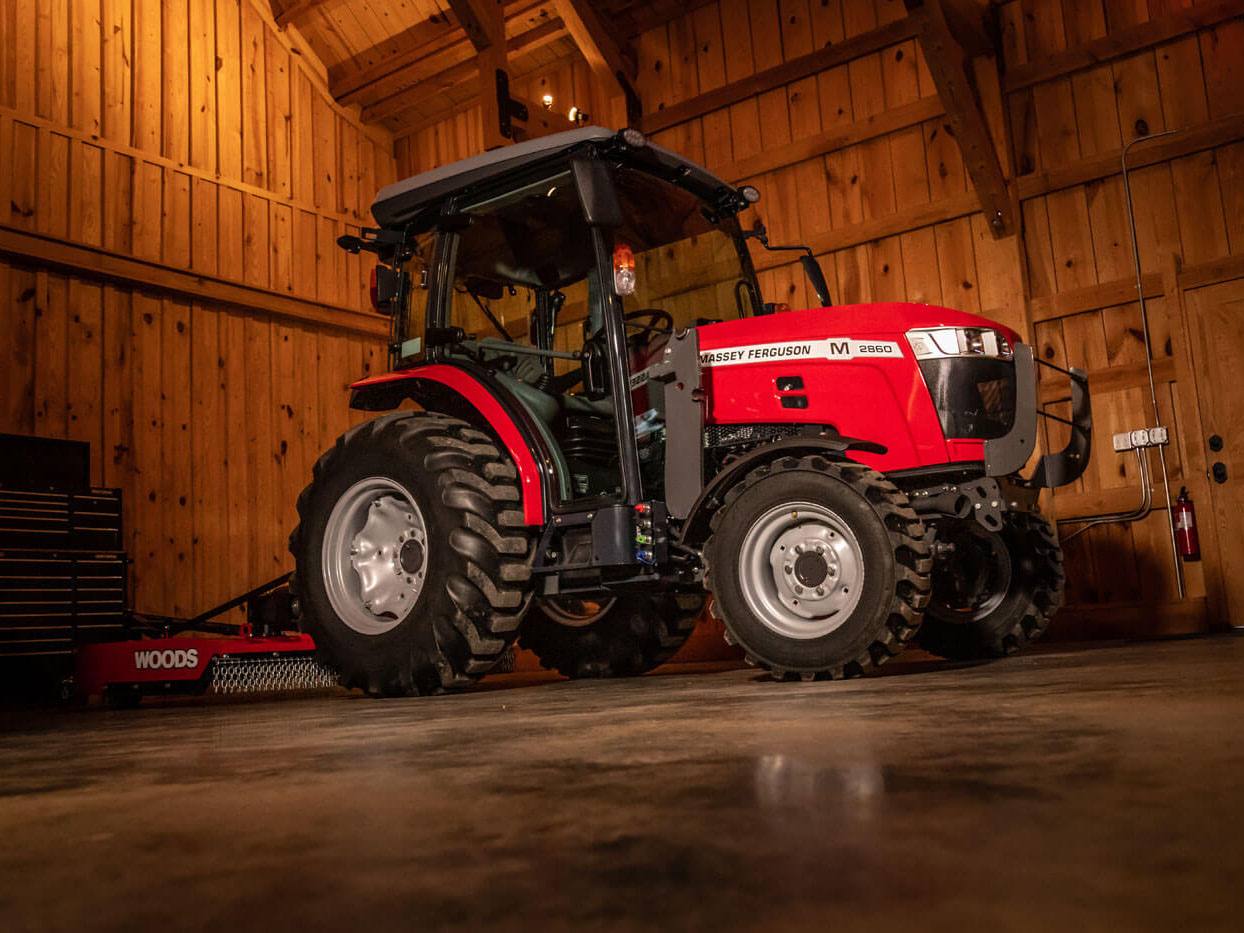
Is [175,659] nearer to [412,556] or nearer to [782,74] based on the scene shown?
[412,556]

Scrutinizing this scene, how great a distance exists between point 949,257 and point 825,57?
1.76 m

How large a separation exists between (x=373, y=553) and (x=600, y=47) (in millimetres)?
5114

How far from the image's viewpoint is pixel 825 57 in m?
7.64

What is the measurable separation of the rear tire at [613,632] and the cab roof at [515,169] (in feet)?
5.67

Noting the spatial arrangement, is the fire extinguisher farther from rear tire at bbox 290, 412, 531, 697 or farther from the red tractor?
rear tire at bbox 290, 412, 531, 697


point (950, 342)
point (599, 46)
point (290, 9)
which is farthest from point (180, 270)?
point (950, 342)

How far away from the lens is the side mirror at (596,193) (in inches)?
148

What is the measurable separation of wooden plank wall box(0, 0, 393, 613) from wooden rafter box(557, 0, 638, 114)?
2.83 meters

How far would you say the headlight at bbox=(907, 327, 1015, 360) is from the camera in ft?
12.2

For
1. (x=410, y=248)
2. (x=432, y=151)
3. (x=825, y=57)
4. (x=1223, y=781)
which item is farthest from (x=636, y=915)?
(x=432, y=151)

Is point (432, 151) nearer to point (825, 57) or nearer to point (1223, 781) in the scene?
point (825, 57)

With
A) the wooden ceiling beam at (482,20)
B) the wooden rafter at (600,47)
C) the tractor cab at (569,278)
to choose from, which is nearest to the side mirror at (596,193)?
the tractor cab at (569,278)

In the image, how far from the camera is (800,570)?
11.2 feet

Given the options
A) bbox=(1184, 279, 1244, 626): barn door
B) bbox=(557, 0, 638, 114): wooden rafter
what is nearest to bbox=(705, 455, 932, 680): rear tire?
bbox=(1184, 279, 1244, 626): barn door
